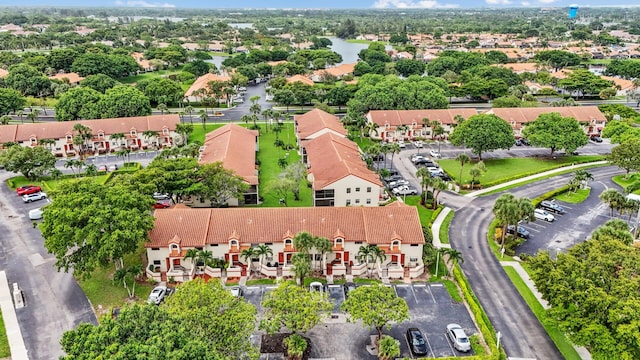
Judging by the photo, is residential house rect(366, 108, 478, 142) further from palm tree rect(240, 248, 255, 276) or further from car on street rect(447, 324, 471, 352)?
car on street rect(447, 324, 471, 352)

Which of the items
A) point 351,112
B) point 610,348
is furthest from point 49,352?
point 351,112

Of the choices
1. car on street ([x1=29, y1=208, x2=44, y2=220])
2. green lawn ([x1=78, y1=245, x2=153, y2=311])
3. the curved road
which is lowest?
the curved road

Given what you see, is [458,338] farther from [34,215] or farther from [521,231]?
[34,215]

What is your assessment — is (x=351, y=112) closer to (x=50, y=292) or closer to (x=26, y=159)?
(x=26, y=159)

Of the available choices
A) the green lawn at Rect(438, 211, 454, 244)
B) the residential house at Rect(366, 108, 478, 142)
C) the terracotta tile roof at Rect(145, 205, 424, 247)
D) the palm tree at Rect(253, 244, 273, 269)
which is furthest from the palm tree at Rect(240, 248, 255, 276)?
the residential house at Rect(366, 108, 478, 142)

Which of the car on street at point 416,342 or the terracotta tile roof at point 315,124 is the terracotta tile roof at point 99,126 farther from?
the car on street at point 416,342

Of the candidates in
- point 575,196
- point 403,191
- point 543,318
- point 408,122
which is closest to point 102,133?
point 403,191
